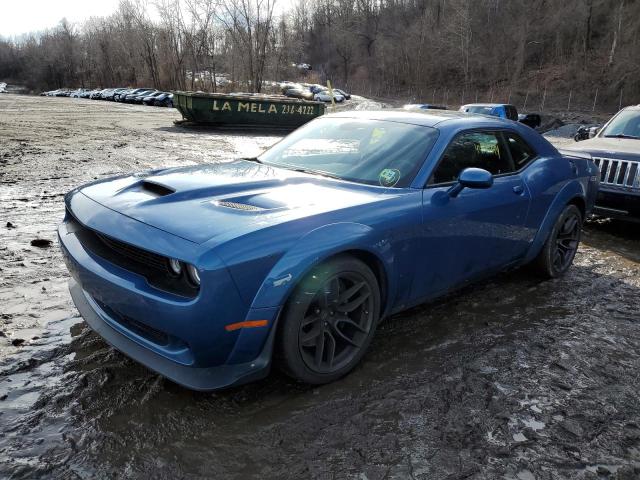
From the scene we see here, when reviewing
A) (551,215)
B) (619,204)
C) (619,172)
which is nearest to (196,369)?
(551,215)

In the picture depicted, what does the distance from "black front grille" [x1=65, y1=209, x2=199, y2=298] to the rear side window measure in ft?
9.75

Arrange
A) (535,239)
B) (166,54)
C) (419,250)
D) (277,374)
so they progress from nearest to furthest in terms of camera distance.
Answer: (277,374), (419,250), (535,239), (166,54)

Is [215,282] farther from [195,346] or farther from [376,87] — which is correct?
[376,87]

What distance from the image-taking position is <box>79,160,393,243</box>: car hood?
7.92 feet

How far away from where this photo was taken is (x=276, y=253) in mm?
2326

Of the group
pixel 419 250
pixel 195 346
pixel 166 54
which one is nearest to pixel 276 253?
pixel 195 346

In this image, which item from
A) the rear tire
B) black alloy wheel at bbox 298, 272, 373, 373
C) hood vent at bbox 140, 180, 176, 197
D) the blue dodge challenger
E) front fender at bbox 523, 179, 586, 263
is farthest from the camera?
the rear tire

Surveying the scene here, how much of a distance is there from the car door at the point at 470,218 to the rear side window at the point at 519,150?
0.26 ft

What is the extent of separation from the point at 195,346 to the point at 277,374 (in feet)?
2.46

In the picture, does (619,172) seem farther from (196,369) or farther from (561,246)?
(196,369)

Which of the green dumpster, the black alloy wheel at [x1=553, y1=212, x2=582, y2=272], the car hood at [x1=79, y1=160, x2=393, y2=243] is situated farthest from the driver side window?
the green dumpster

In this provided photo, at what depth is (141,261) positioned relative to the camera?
7.95ft

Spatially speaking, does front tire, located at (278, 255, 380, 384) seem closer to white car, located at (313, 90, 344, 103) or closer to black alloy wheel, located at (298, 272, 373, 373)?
black alloy wheel, located at (298, 272, 373, 373)

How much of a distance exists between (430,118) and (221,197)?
5.82 feet
